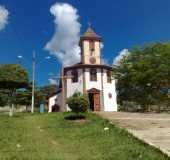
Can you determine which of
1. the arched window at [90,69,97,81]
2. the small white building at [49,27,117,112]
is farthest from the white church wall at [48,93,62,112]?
the arched window at [90,69,97,81]

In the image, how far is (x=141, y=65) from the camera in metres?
39.0

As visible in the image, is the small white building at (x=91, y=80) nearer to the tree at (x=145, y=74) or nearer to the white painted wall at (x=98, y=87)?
the white painted wall at (x=98, y=87)

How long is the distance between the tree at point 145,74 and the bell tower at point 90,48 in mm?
4233

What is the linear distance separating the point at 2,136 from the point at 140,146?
702 centimetres

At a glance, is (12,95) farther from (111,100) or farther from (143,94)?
(143,94)

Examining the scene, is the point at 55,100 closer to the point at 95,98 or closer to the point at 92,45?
the point at 95,98

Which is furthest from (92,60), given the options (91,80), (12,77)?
(12,77)

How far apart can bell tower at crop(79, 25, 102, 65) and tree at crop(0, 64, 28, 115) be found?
8.86m

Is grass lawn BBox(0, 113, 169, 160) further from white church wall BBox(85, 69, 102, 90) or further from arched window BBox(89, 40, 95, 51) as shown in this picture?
arched window BBox(89, 40, 95, 51)

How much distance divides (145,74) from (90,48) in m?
8.20

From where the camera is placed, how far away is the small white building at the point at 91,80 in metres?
37.4

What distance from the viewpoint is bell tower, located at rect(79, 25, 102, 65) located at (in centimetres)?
3888

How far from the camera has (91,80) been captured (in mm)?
37562

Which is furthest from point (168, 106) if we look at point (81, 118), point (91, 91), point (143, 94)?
point (81, 118)
